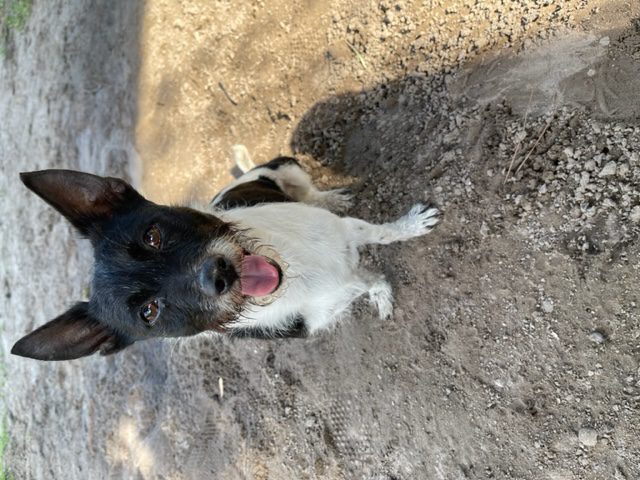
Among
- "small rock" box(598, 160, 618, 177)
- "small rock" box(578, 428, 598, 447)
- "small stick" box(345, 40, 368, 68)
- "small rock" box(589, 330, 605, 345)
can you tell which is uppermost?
"small stick" box(345, 40, 368, 68)

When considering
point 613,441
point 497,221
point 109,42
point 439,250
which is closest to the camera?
point 613,441

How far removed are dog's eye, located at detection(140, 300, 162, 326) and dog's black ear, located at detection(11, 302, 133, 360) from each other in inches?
12.5

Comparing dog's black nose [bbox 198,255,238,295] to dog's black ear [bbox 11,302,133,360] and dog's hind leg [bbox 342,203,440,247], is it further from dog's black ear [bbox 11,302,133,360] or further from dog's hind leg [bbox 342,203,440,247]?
dog's hind leg [bbox 342,203,440,247]

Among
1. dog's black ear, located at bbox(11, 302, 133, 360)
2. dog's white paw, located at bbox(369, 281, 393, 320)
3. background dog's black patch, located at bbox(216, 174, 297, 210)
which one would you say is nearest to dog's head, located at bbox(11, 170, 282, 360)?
dog's black ear, located at bbox(11, 302, 133, 360)

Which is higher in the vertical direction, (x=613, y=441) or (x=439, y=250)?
(x=439, y=250)

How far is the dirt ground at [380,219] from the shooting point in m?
3.10

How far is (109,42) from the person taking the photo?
244 inches

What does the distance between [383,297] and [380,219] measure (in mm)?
698

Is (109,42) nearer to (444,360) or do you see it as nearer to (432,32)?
(432,32)

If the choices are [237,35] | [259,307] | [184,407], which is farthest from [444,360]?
[237,35]

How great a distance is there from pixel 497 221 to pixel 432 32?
1611 mm

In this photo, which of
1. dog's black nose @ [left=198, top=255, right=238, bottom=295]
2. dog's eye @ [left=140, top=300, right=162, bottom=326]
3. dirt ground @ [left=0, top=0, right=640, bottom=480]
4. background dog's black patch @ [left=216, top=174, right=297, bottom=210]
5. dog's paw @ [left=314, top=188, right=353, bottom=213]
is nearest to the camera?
dog's black nose @ [left=198, top=255, right=238, bottom=295]

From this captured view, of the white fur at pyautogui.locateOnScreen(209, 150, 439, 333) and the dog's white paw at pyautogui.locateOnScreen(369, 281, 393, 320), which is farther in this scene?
the dog's white paw at pyautogui.locateOnScreen(369, 281, 393, 320)

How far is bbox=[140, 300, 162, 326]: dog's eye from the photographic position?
9.35 ft
